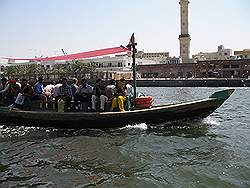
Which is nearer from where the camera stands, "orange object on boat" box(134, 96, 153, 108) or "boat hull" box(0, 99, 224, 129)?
"boat hull" box(0, 99, 224, 129)

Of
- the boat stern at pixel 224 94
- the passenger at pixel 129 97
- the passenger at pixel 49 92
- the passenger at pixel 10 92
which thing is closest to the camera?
the passenger at pixel 129 97

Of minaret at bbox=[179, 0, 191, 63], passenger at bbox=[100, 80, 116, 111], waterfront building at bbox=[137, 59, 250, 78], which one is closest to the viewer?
passenger at bbox=[100, 80, 116, 111]

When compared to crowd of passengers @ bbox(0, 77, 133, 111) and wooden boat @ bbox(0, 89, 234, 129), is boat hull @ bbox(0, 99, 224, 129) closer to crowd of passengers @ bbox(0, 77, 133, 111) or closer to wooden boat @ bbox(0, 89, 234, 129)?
wooden boat @ bbox(0, 89, 234, 129)

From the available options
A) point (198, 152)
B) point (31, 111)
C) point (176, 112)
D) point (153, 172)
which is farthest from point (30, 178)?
point (176, 112)

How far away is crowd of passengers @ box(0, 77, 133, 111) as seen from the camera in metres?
13.9

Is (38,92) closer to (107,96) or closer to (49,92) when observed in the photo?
(49,92)

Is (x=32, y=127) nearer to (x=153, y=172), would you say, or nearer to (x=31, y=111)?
(x=31, y=111)

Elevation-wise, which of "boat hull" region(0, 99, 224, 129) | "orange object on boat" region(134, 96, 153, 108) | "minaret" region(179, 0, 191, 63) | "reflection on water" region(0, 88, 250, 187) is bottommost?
"reflection on water" region(0, 88, 250, 187)

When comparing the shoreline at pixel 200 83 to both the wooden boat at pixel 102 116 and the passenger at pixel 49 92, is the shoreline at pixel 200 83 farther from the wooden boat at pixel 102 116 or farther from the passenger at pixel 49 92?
the passenger at pixel 49 92

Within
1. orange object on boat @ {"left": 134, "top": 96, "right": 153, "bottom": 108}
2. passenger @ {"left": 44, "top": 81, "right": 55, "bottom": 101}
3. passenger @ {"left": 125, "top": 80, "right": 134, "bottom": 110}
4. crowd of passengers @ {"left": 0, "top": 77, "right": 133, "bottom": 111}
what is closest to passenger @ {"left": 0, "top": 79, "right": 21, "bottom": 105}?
crowd of passengers @ {"left": 0, "top": 77, "right": 133, "bottom": 111}

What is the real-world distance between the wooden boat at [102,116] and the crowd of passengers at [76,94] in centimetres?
59

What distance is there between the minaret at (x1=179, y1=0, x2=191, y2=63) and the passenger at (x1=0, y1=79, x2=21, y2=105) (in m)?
89.0

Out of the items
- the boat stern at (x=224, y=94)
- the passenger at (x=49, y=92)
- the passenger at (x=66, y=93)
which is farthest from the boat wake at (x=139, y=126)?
the passenger at (x=49, y=92)

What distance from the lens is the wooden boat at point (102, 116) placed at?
1344 centimetres
